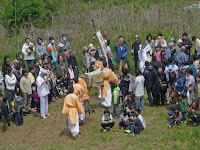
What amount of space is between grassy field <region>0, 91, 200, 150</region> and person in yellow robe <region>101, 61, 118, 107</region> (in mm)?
511

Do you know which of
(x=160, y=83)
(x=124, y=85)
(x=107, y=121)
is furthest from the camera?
(x=160, y=83)

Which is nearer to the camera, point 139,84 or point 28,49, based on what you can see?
point 139,84

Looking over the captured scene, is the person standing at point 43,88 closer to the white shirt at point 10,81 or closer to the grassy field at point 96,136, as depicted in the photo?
the grassy field at point 96,136

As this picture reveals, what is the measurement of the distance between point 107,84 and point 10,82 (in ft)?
11.4

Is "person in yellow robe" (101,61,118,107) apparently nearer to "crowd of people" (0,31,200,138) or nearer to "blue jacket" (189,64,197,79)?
"crowd of people" (0,31,200,138)

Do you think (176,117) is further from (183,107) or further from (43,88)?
(43,88)

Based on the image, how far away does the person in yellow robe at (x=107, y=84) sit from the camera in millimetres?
13000

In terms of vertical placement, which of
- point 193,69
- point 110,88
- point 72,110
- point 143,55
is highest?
point 143,55

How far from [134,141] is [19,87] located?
527cm

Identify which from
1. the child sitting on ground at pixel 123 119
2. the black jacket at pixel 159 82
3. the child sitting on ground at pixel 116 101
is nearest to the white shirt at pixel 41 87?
the child sitting on ground at pixel 116 101

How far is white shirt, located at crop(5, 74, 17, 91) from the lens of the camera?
13.1 meters

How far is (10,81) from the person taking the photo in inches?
516

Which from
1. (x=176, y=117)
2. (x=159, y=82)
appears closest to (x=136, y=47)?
(x=159, y=82)

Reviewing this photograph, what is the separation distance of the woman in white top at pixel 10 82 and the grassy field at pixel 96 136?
1057 millimetres
